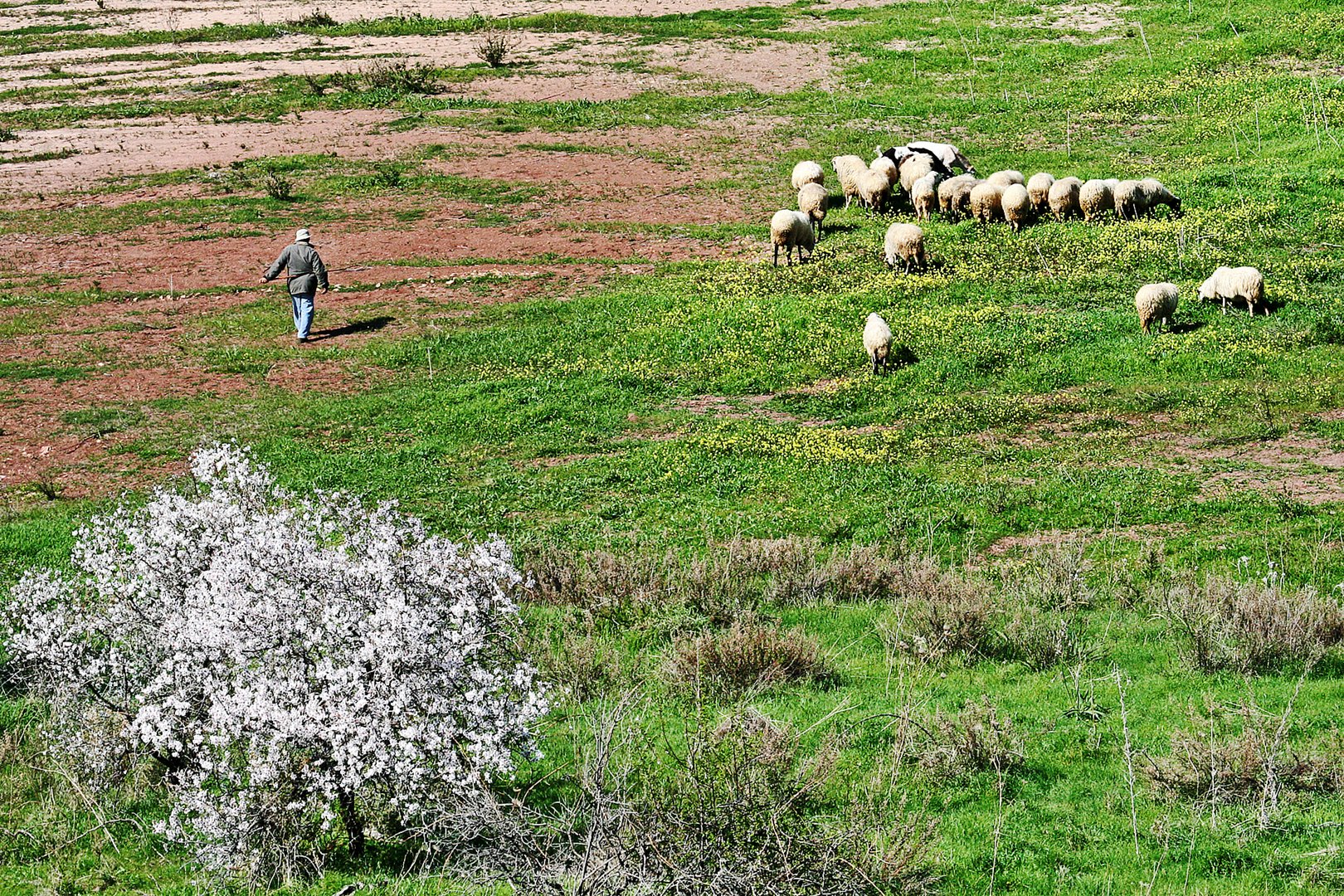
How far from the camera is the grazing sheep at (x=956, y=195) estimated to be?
27.3m

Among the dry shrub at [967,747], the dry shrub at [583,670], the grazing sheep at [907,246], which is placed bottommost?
the dry shrub at [583,670]

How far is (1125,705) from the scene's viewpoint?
11398 mm

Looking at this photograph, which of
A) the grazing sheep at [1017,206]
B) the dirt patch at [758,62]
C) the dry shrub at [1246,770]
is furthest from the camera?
the dirt patch at [758,62]

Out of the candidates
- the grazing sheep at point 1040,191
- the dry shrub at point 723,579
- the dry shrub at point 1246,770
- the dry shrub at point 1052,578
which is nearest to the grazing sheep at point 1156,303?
the grazing sheep at point 1040,191

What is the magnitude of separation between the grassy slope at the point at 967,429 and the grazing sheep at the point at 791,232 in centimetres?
53

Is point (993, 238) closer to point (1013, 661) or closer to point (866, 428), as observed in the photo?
point (866, 428)

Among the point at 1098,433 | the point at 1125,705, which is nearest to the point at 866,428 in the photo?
the point at 1098,433

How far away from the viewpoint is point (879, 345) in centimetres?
2117

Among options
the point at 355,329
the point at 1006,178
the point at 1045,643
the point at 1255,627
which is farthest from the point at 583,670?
the point at 1006,178

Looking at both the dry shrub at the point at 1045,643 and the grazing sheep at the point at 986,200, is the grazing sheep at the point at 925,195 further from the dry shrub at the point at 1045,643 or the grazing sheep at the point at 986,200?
the dry shrub at the point at 1045,643

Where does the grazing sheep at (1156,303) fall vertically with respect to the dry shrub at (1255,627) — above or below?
above

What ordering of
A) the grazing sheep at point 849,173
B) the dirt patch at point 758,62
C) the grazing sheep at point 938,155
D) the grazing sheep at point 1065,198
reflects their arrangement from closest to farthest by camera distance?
1. the grazing sheep at point 1065,198
2. the grazing sheep at point 938,155
3. the grazing sheep at point 849,173
4. the dirt patch at point 758,62

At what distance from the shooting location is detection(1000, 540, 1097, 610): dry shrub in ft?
46.2

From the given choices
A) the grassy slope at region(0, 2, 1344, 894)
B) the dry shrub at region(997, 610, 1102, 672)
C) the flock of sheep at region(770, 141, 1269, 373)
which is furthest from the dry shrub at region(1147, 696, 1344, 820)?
the flock of sheep at region(770, 141, 1269, 373)
